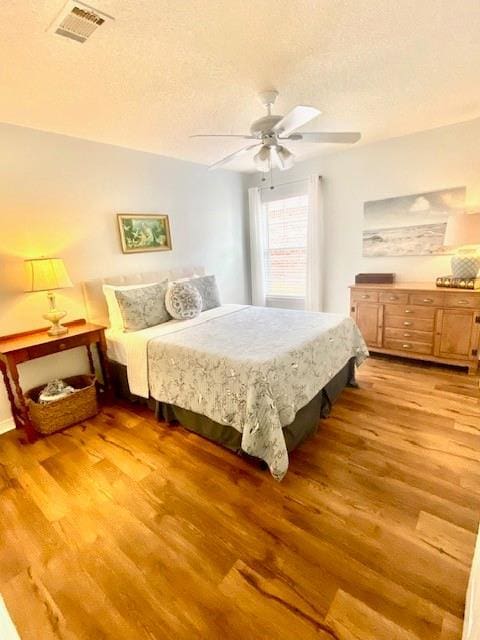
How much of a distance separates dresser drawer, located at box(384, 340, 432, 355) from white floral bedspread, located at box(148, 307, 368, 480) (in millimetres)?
777

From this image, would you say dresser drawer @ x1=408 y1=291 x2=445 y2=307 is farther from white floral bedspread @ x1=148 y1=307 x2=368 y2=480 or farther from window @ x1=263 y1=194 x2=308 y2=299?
window @ x1=263 y1=194 x2=308 y2=299

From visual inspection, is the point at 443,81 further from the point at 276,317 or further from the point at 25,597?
the point at 25,597

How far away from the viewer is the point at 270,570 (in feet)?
4.47

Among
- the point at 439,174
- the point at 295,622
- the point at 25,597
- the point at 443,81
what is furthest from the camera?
the point at 439,174

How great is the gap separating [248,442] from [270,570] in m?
0.59

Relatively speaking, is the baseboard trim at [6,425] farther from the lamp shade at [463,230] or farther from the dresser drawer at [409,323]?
the lamp shade at [463,230]

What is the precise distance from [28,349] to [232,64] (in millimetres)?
2395

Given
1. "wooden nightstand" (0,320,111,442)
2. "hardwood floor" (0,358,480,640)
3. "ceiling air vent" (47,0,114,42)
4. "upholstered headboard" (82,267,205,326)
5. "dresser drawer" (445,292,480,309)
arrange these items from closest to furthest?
1. "hardwood floor" (0,358,480,640)
2. "ceiling air vent" (47,0,114,42)
3. "wooden nightstand" (0,320,111,442)
4. "dresser drawer" (445,292,480,309)
5. "upholstered headboard" (82,267,205,326)

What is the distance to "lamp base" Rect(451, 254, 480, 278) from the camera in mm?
3002

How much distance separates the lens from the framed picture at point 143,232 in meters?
3.27

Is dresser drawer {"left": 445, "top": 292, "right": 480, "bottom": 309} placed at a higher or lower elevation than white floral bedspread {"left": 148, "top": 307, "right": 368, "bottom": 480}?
higher

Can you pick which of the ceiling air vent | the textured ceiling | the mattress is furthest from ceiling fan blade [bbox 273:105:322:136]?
the mattress

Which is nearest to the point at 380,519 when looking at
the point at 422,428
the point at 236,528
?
the point at 236,528

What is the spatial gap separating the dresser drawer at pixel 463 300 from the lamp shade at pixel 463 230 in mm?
483
